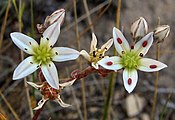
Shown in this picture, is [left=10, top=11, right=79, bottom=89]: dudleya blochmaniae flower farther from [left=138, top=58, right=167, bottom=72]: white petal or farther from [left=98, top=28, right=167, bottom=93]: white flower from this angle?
[left=138, top=58, right=167, bottom=72]: white petal

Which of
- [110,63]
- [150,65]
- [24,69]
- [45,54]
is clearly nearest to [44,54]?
[45,54]

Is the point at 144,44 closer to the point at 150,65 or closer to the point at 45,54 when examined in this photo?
the point at 150,65

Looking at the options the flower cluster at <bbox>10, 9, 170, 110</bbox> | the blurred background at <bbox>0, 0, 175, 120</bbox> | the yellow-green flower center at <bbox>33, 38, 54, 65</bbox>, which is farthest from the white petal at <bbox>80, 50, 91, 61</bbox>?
the blurred background at <bbox>0, 0, 175, 120</bbox>

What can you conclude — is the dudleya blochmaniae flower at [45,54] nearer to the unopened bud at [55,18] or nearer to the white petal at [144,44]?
the unopened bud at [55,18]

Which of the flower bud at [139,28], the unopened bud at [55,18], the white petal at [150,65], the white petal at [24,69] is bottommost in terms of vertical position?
the white petal at [150,65]

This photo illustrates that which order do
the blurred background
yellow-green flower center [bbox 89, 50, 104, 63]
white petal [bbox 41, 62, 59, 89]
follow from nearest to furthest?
white petal [bbox 41, 62, 59, 89], yellow-green flower center [bbox 89, 50, 104, 63], the blurred background

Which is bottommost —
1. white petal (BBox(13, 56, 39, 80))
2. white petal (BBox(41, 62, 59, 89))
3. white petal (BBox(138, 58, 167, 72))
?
white petal (BBox(138, 58, 167, 72))

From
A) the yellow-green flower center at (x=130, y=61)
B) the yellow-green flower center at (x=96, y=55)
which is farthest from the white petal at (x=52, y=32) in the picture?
the yellow-green flower center at (x=130, y=61)

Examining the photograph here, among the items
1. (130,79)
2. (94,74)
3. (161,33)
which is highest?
(161,33)

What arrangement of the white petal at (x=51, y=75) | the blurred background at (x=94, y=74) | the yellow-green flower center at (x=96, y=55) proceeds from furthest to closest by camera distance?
the blurred background at (x=94, y=74)
the yellow-green flower center at (x=96, y=55)
the white petal at (x=51, y=75)
